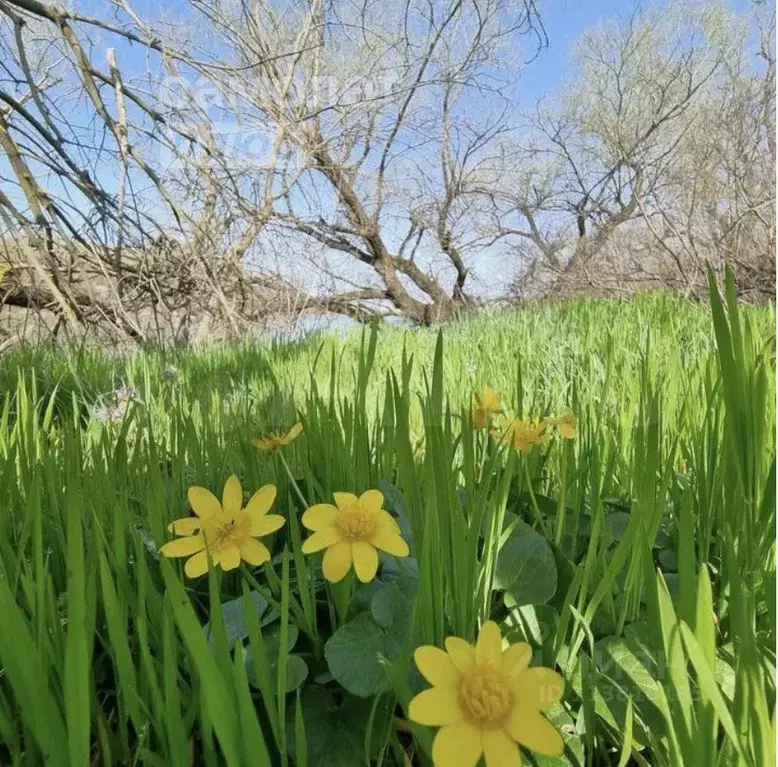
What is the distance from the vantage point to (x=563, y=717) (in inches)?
14.3

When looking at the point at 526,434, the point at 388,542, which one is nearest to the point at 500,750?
the point at 388,542

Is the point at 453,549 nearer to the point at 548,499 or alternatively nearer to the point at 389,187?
the point at 548,499

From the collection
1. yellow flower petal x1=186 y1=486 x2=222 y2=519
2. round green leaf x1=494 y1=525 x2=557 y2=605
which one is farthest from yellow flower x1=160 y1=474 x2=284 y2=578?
round green leaf x1=494 y1=525 x2=557 y2=605

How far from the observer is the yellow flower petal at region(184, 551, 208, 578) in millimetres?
394

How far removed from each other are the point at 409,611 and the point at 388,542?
2.6 inches

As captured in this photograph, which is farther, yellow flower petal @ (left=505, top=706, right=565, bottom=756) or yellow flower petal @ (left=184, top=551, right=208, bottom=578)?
yellow flower petal @ (left=184, top=551, right=208, bottom=578)

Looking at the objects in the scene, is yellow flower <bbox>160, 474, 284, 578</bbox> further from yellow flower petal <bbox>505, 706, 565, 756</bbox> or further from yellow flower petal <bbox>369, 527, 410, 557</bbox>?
yellow flower petal <bbox>505, 706, 565, 756</bbox>

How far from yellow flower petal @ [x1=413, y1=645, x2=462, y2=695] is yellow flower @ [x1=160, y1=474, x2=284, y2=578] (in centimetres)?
18

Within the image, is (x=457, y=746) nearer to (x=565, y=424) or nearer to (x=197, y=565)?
(x=197, y=565)

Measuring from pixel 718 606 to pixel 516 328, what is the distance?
89.2 inches

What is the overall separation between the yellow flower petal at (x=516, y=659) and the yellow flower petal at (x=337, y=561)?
0.45ft

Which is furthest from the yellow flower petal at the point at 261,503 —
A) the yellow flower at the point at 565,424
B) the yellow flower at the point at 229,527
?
the yellow flower at the point at 565,424

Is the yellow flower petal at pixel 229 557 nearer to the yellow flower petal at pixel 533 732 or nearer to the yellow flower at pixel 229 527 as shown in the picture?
the yellow flower at pixel 229 527

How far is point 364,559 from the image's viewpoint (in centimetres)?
38
